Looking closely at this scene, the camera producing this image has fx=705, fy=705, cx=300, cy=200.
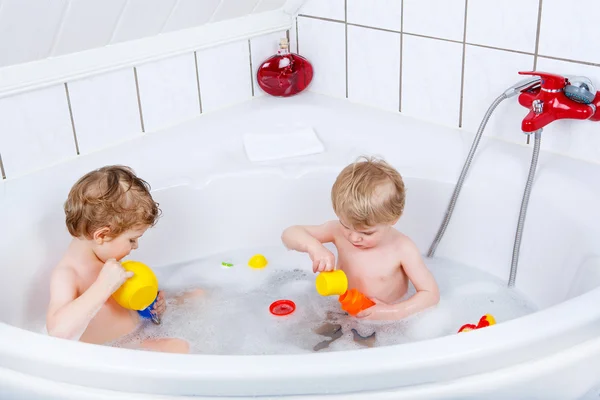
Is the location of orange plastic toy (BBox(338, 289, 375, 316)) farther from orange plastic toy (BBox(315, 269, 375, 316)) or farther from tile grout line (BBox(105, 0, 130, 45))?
tile grout line (BBox(105, 0, 130, 45))

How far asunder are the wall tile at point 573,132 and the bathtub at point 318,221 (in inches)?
1.4

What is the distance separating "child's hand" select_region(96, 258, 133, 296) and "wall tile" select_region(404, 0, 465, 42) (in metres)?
0.98

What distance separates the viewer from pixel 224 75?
6.66 ft

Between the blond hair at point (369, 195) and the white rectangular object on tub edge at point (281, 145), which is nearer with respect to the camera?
the blond hair at point (369, 195)

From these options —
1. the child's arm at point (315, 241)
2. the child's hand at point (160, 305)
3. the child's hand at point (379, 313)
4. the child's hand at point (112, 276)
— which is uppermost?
the child's hand at point (112, 276)

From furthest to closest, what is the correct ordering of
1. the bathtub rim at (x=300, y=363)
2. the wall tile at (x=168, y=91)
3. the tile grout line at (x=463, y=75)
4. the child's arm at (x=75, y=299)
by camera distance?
the wall tile at (x=168, y=91) < the tile grout line at (x=463, y=75) < the child's arm at (x=75, y=299) < the bathtub rim at (x=300, y=363)

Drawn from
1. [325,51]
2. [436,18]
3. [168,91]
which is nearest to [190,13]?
[168,91]

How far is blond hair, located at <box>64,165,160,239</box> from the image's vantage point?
53.8 inches

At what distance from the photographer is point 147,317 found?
60.1 inches

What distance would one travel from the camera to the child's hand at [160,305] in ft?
5.03

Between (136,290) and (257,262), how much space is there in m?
0.46

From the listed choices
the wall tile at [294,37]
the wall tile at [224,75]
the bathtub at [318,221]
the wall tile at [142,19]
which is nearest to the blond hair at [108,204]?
the bathtub at [318,221]

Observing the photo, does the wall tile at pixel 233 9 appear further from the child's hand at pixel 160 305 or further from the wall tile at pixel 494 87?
the child's hand at pixel 160 305

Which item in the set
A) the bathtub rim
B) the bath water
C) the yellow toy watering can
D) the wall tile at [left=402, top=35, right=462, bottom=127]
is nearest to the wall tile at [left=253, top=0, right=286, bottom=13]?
the wall tile at [left=402, top=35, right=462, bottom=127]
